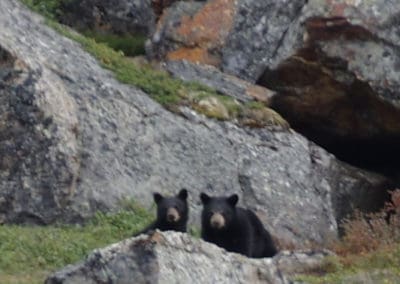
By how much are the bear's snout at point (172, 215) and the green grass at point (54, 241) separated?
3.23ft

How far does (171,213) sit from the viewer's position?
20906 mm

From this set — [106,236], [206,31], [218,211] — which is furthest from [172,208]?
[206,31]

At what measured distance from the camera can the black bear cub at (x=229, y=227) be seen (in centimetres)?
2089

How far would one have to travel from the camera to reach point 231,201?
21.2 metres

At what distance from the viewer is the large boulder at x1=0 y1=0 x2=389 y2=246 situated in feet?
74.7

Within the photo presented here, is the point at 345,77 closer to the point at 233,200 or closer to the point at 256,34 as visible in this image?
the point at 256,34

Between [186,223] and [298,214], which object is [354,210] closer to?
[298,214]

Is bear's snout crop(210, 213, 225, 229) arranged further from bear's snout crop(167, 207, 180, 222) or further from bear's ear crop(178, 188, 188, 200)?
bear's ear crop(178, 188, 188, 200)

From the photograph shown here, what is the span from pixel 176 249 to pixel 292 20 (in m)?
10.6

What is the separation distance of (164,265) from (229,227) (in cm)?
453

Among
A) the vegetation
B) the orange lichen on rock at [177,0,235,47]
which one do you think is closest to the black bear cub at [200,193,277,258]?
the vegetation

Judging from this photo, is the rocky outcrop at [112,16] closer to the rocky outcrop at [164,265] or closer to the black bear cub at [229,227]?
the black bear cub at [229,227]

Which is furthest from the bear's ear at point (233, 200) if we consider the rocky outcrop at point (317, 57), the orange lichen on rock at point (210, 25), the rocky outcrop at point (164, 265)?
the orange lichen on rock at point (210, 25)

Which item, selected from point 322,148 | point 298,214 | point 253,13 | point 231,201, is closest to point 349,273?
point 231,201
